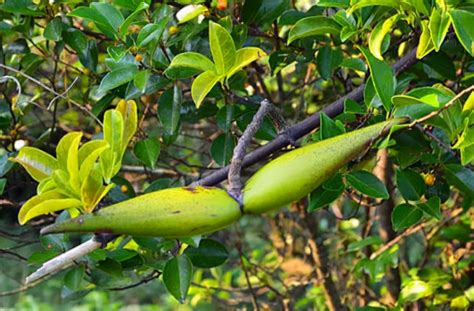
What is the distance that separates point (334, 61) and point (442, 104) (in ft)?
1.01

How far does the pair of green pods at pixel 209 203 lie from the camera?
0.53 metres

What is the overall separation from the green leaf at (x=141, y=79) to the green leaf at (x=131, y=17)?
0.19ft

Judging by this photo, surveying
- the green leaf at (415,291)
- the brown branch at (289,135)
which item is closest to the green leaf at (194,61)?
the brown branch at (289,135)

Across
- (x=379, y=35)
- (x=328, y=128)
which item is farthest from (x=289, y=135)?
(x=379, y=35)

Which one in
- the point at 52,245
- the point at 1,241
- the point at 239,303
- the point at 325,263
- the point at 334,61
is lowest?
the point at 239,303

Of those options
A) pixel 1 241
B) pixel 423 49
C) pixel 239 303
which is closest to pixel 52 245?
pixel 423 49

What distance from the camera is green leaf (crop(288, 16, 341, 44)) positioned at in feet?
2.86

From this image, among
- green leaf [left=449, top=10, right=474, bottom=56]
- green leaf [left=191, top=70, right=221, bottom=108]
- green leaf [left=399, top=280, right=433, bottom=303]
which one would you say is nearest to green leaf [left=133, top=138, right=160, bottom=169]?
green leaf [left=191, top=70, right=221, bottom=108]

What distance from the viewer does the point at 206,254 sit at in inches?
41.1

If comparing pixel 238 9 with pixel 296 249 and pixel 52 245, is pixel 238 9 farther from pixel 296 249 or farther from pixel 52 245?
pixel 296 249

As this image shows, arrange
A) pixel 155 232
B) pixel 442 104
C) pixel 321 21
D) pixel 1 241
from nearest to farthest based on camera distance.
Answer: pixel 155 232
pixel 442 104
pixel 321 21
pixel 1 241

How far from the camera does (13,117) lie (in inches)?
46.0

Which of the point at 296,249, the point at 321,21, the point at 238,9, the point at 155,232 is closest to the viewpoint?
the point at 155,232

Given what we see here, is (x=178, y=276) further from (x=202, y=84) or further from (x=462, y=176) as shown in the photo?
(x=462, y=176)
